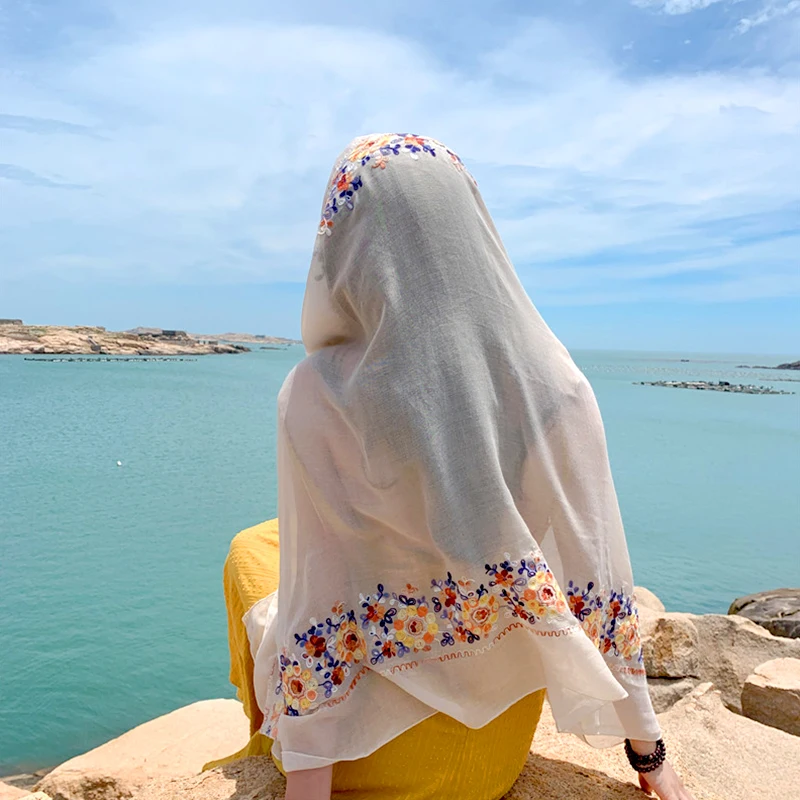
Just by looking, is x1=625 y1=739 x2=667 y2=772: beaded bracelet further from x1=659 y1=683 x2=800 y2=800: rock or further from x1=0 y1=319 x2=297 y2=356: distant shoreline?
x1=0 y1=319 x2=297 y2=356: distant shoreline

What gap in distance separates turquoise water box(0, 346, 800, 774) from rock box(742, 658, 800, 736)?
10.4 feet

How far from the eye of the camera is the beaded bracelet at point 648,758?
131 centimetres

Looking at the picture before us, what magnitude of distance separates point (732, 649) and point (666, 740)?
1540 millimetres

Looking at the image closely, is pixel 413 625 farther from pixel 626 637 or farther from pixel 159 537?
pixel 159 537

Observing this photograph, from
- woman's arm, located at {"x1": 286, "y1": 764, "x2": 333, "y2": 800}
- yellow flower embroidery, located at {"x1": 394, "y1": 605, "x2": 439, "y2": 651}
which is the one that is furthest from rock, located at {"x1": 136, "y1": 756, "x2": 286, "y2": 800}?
yellow flower embroidery, located at {"x1": 394, "y1": 605, "x2": 439, "y2": 651}

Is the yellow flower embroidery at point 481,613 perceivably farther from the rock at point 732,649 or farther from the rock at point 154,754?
the rock at point 732,649

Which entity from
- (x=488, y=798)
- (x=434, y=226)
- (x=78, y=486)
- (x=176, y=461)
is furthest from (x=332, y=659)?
(x=176, y=461)

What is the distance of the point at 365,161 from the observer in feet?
4.03

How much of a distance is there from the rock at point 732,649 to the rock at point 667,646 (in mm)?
151

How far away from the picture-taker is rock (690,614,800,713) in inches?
117

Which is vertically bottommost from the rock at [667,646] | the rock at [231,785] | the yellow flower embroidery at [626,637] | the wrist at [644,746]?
the rock at [667,646]

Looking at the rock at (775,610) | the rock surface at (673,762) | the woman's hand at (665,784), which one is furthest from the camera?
the rock at (775,610)

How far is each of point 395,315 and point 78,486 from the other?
9.58 m


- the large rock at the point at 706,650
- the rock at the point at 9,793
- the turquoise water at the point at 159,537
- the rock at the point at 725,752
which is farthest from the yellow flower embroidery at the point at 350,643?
the turquoise water at the point at 159,537
